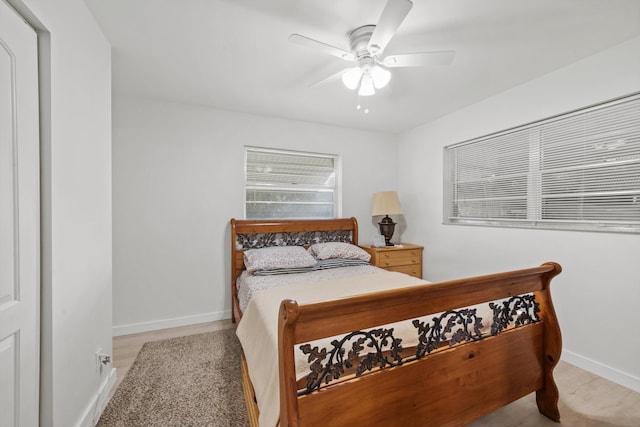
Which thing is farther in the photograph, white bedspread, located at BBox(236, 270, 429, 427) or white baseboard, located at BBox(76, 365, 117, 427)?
white baseboard, located at BBox(76, 365, 117, 427)

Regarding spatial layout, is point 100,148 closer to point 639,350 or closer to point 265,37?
point 265,37

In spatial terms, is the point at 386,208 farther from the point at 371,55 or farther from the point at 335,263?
the point at 371,55

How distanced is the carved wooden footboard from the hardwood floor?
13 cm

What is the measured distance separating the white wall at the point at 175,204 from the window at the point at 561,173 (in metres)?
2.43

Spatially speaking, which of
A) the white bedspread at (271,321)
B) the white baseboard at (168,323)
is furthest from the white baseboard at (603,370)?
the white baseboard at (168,323)

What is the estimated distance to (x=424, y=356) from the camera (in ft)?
3.87

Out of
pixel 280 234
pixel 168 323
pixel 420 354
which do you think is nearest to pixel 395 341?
pixel 420 354

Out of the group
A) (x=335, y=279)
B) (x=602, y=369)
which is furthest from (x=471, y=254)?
(x=335, y=279)

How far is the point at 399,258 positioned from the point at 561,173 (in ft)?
5.93

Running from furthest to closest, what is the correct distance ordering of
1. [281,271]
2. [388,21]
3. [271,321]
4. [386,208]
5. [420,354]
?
[386,208], [281,271], [271,321], [388,21], [420,354]

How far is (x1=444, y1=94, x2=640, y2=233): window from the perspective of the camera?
74.5 inches

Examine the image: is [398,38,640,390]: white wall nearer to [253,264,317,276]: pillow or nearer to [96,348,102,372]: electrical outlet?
[253,264,317,276]: pillow

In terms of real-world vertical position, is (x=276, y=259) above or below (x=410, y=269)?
above

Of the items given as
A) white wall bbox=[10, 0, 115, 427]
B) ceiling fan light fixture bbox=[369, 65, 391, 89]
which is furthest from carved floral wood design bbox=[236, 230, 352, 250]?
ceiling fan light fixture bbox=[369, 65, 391, 89]
